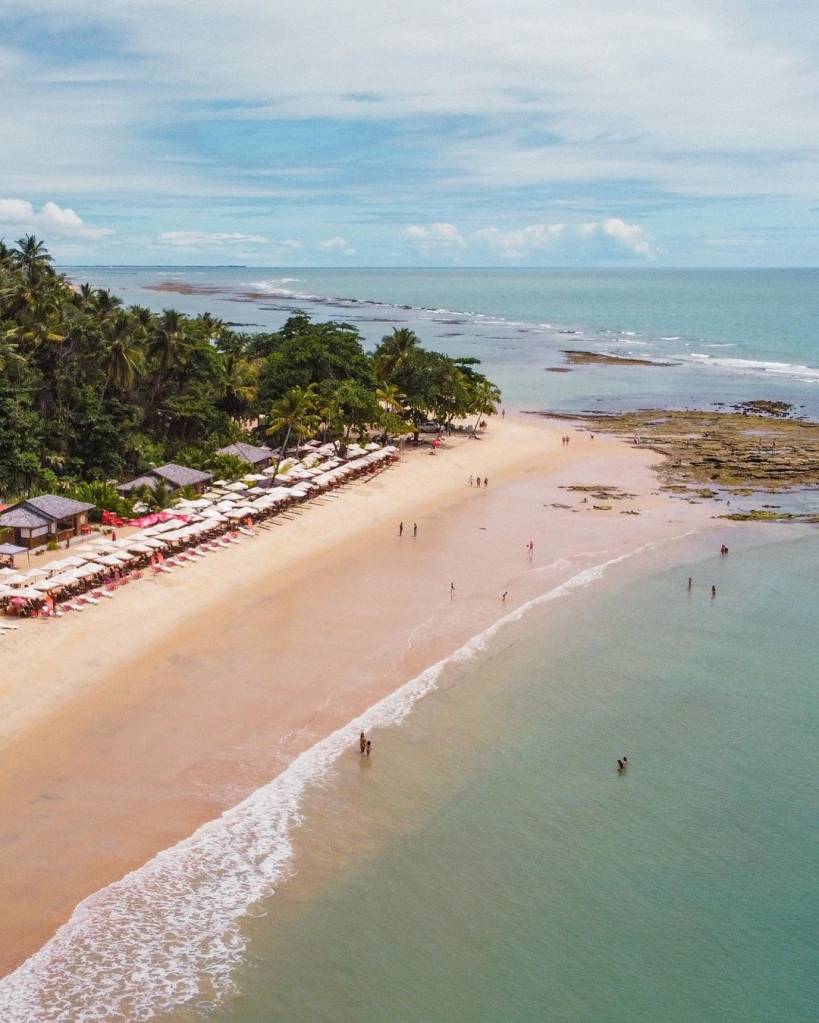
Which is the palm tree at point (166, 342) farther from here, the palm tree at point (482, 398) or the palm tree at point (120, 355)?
the palm tree at point (482, 398)

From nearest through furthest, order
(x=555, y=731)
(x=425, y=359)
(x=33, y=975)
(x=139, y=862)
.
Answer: (x=33, y=975) < (x=139, y=862) < (x=555, y=731) < (x=425, y=359)

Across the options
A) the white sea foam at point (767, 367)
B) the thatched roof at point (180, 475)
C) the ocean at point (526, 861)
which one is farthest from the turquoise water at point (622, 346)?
the ocean at point (526, 861)

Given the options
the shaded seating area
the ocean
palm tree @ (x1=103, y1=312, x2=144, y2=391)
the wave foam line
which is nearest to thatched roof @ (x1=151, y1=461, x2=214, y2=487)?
the shaded seating area

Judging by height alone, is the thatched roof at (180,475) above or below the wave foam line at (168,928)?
above

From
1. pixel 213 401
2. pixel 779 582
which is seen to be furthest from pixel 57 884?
pixel 213 401

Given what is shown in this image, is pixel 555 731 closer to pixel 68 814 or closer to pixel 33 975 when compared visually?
pixel 68 814

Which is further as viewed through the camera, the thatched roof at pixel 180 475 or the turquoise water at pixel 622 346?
the turquoise water at pixel 622 346
